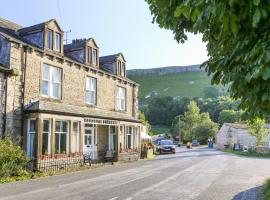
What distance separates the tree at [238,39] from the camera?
12.3 ft

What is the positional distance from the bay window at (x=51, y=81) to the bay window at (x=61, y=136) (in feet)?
6.48

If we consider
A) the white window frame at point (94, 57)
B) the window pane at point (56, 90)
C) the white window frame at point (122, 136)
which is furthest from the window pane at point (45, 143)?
the white window frame at point (122, 136)

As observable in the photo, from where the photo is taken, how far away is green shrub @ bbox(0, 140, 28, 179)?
1714cm

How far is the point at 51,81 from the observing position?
2352 cm

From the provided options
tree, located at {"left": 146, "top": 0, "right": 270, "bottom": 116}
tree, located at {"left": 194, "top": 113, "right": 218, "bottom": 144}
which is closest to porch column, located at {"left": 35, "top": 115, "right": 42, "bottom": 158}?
tree, located at {"left": 146, "top": 0, "right": 270, "bottom": 116}

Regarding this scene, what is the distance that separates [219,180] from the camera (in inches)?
664

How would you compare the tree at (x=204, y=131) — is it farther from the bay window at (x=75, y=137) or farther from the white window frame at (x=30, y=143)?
the white window frame at (x=30, y=143)

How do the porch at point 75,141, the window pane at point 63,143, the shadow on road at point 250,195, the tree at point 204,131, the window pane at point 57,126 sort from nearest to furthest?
the shadow on road at point 250,195, the porch at point 75,141, the window pane at point 57,126, the window pane at point 63,143, the tree at point 204,131

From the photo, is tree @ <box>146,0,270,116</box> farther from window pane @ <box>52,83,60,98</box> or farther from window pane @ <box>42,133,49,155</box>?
window pane @ <box>52,83,60,98</box>

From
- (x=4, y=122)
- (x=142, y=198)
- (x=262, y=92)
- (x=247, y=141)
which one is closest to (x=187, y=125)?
(x=247, y=141)

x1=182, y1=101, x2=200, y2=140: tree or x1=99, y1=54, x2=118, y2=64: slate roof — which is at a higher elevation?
x1=99, y1=54, x2=118, y2=64: slate roof

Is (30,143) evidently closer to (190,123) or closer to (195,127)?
(195,127)

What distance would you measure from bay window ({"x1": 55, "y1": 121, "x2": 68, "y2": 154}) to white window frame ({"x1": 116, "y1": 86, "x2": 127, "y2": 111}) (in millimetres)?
9105

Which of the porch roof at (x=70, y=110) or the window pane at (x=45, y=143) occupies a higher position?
the porch roof at (x=70, y=110)
